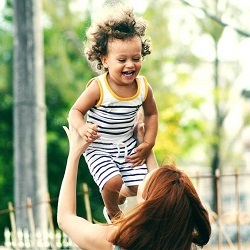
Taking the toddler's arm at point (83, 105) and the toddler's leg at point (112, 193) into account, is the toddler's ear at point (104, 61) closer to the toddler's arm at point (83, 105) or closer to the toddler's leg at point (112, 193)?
the toddler's arm at point (83, 105)

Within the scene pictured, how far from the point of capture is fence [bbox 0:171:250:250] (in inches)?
193

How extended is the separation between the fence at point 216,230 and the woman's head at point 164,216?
1929 millimetres

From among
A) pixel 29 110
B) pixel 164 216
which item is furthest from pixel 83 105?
pixel 29 110

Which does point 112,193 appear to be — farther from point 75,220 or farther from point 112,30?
point 112,30

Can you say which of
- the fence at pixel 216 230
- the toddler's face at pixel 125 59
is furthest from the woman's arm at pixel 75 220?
the fence at pixel 216 230

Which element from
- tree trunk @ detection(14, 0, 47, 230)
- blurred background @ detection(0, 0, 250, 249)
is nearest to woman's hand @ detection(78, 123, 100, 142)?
tree trunk @ detection(14, 0, 47, 230)

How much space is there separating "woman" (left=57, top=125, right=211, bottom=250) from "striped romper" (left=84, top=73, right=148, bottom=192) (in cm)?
33

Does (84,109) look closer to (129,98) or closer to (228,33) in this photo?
(129,98)

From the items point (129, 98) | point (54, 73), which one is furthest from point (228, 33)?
point (129, 98)

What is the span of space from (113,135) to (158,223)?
1.72 feet

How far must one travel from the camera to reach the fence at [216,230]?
16.1 feet

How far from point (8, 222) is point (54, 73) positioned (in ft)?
11.7

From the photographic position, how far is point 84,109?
2.47 metres

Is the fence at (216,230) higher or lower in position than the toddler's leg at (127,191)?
lower
